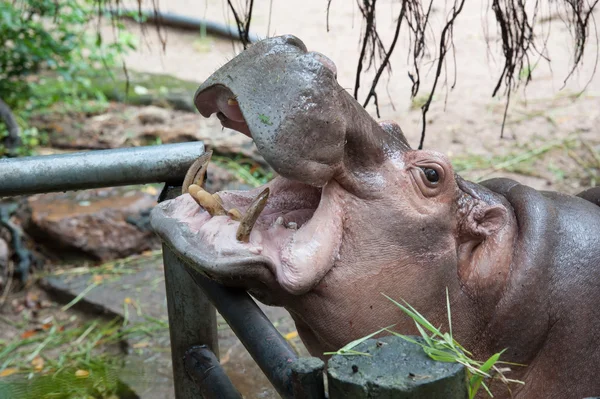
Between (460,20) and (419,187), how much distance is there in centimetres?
662

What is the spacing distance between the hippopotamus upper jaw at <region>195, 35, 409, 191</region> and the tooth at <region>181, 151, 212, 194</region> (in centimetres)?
17

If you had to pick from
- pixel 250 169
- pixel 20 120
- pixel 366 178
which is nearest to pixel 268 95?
pixel 366 178

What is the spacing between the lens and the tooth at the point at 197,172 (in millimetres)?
1514

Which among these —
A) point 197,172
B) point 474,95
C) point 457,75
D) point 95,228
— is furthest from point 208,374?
point 457,75

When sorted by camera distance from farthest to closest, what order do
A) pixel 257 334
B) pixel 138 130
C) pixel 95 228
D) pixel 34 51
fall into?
pixel 138 130
pixel 34 51
pixel 95 228
pixel 257 334

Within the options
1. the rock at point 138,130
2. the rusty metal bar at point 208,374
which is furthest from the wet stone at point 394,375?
the rock at point 138,130

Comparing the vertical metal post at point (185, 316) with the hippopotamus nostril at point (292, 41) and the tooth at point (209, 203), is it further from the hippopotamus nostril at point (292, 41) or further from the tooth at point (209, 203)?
the hippopotamus nostril at point (292, 41)

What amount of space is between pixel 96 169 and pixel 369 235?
0.61 meters

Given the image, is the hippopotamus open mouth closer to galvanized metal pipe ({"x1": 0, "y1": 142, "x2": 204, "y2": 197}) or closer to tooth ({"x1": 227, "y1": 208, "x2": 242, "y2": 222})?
tooth ({"x1": 227, "y1": 208, "x2": 242, "y2": 222})

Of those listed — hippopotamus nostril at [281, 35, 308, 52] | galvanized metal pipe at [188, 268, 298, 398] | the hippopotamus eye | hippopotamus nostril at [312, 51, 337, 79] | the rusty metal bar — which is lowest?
the rusty metal bar

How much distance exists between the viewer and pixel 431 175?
1.47 m

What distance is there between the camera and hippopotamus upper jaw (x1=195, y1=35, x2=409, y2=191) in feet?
4.17

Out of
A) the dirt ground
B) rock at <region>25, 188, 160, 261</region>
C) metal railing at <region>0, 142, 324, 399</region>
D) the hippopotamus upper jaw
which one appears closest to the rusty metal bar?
metal railing at <region>0, 142, 324, 399</region>

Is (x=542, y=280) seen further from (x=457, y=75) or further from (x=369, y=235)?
(x=457, y=75)
